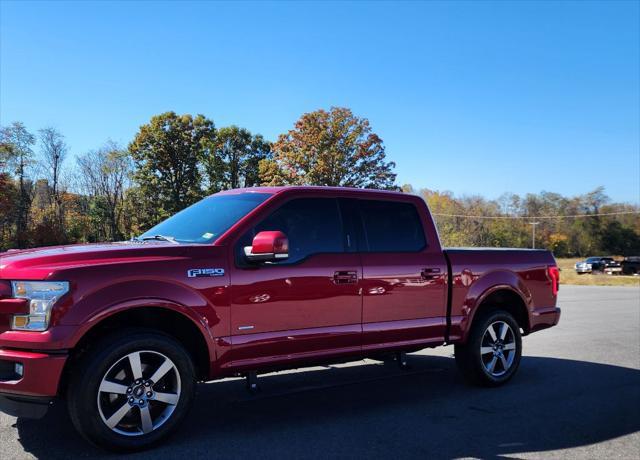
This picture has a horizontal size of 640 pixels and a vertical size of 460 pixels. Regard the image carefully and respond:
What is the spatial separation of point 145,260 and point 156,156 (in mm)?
51757

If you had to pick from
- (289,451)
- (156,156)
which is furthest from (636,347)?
(156,156)

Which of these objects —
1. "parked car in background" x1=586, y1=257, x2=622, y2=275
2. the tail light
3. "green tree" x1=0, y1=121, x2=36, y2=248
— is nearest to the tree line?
"green tree" x1=0, y1=121, x2=36, y2=248

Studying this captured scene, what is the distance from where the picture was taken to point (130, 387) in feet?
12.9

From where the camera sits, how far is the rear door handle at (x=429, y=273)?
18.0 ft

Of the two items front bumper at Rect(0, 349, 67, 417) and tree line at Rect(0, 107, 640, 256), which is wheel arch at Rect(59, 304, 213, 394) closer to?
front bumper at Rect(0, 349, 67, 417)

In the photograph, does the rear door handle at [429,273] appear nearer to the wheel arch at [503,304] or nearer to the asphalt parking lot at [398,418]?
the wheel arch at [503,304]

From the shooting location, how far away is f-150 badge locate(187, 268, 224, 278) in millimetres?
4113

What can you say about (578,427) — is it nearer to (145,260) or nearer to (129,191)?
(145,260)

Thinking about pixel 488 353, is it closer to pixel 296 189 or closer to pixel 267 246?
pixel 296 189

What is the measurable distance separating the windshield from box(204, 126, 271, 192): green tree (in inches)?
1946

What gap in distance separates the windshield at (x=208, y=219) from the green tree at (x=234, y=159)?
49425 mm

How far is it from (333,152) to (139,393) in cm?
4096

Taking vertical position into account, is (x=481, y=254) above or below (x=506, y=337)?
above

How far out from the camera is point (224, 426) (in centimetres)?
458
